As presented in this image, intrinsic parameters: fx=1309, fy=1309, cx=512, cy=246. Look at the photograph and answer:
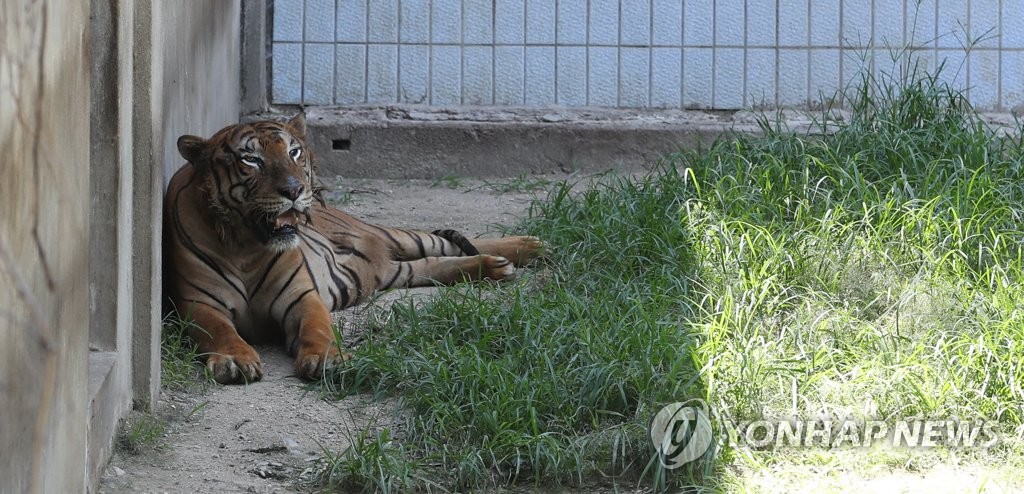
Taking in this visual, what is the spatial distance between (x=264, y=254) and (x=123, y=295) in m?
1.08

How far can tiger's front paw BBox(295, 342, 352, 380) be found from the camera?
420 centimetres

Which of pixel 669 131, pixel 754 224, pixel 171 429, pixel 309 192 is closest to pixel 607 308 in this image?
pixel 754 224

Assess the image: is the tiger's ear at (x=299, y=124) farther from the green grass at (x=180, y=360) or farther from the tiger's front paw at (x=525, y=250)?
the tiger's front paw at (x=525, y=250)

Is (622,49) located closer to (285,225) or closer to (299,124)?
(299,124)

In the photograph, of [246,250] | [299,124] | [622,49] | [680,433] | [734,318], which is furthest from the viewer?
[622,49]

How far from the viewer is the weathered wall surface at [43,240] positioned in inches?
83.0

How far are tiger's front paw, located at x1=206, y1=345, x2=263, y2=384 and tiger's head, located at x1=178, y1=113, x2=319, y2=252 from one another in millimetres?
466

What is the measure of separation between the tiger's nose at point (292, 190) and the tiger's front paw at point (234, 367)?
0.56 metres

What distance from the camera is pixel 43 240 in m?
2.32

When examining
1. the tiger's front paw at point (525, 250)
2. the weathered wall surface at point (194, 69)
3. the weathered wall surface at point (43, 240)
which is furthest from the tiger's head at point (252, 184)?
the weathered wall surface at point (43, 240)

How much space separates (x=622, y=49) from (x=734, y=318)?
3.20 meters

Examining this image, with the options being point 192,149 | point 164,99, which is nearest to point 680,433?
point 192,149

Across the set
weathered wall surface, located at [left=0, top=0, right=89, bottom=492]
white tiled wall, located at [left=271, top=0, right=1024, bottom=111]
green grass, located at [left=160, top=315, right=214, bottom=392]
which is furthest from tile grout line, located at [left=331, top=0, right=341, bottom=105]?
weathered wall surface, located at [left=0, top=0, right=89, bottom=492]

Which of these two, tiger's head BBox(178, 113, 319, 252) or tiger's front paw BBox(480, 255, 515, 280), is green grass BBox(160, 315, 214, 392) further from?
tiger's front paw BBox(480, 255, 515, 280)
